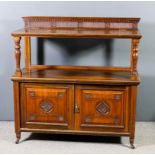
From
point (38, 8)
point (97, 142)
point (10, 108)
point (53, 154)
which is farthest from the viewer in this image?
point (10, 108)

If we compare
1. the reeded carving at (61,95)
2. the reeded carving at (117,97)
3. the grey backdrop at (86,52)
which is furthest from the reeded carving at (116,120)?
the grey backdrop at (86,52)

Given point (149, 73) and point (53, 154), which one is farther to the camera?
point (149, 73)

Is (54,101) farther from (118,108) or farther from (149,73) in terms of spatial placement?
(149,73)

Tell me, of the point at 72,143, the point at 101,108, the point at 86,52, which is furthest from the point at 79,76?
the point at 72,143

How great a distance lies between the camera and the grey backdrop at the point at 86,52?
274 centimetres

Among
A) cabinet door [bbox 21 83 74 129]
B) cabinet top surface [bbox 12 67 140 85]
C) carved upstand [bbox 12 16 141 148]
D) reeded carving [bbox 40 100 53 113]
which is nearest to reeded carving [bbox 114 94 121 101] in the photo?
carved upstand [bbox 12 16 141 148]

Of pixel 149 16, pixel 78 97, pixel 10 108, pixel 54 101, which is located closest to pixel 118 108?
pixel 78 97

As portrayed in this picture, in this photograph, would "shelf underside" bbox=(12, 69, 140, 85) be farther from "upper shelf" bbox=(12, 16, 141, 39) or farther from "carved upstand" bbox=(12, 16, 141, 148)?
"upper shelf" bbox=(12, 16, 141, 39)

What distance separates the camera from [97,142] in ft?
8.38

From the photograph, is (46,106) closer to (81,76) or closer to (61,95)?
(61,95)

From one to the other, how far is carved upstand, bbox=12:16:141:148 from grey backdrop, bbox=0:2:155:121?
0.80 ft

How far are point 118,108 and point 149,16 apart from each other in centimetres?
90

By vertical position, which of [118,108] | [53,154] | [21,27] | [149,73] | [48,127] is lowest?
[53,154]

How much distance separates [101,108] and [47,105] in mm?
417
